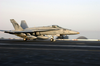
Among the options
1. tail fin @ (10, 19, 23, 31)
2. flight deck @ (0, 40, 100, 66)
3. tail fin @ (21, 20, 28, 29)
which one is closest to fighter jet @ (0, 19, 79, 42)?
tail fin @ (10, 19, 23, 31)

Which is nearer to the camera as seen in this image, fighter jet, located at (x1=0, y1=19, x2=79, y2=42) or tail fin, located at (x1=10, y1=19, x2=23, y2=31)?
fighter jet, located at (x1=0, y1=19, x2=79, y2=42)

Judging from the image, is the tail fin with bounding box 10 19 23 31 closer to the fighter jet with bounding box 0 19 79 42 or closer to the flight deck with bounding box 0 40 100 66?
the fighter jet with bounding box 0 19 79 42

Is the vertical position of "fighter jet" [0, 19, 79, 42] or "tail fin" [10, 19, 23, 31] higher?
"tail fin" [10, 19, 23, 31]

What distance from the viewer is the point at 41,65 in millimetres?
6039

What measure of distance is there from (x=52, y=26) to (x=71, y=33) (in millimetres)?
5168

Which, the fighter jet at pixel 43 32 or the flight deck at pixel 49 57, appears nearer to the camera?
the flight deck at pixel 49 57

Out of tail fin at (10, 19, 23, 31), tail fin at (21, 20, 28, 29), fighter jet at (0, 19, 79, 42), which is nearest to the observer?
fighter jet at (0, 19, 79, 42)

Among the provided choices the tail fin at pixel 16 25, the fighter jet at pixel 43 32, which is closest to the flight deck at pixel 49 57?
the fighter jet at pixel 43 32

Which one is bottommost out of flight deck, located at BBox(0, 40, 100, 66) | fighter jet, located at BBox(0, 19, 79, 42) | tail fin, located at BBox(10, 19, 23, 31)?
flight deck, located at BBox(0, 40, 100, 66)

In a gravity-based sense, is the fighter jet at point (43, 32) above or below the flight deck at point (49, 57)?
above

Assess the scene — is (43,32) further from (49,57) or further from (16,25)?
(49,57)

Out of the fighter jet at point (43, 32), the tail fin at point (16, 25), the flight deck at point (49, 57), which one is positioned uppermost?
the tail fin at point (16, 25)

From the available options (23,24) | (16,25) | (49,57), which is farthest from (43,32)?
(49,57)

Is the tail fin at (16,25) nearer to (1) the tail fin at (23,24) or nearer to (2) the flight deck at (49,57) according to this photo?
(1) the tail fin at (23,24)
